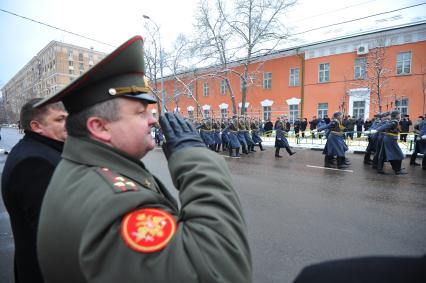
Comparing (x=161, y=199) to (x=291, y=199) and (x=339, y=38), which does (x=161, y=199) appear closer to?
(x=291, y=199)

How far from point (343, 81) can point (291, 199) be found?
64.3 feet

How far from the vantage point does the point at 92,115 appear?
3.26 feet

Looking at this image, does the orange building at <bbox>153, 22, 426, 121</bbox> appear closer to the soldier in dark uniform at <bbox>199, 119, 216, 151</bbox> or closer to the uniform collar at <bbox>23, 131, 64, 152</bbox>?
the soldier in dark uniform at <bbox>199, 119, 216, 151</bbox>

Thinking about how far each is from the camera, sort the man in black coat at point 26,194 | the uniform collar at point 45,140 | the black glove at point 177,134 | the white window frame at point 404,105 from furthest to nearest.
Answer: the white window frame at point 404,105 → the uniform collar at point 45,140 → the man in black coat at point 26,194 → the black glove at point 177,134

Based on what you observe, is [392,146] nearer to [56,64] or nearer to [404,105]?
[404,105]

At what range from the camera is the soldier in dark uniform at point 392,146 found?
7.72 m

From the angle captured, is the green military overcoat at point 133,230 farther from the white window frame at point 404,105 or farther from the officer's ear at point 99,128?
the white window frame at point 404,105

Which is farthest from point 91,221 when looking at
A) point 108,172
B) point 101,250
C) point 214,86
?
point 214,86

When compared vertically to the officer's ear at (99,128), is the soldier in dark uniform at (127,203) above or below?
below

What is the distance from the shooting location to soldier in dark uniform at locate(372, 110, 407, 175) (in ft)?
25.3

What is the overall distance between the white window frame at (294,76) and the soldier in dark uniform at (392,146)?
56.0 feet

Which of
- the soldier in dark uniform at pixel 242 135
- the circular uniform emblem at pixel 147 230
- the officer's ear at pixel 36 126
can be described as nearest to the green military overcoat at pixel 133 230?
the circular uniform emblem at pixel 147 230

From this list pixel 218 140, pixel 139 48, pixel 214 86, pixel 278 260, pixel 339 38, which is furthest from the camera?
pixel 214 86

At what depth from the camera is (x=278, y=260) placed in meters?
2.98
